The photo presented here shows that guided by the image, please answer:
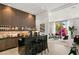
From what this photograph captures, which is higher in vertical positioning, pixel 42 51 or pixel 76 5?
pixel 76 5

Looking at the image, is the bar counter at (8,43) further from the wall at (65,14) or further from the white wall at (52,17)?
the wall at (65,14)

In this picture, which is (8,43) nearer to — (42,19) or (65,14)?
(42,19)

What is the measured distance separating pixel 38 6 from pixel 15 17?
17.6 inches

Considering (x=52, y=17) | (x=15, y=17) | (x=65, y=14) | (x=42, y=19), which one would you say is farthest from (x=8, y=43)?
(x=65, y=14)

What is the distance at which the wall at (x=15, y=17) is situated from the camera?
1.93 meters

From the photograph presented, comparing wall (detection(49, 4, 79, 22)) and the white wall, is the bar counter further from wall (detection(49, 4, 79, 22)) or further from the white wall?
wall (detection(49, 4, 79, 22))

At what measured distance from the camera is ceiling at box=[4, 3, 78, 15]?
2.00m

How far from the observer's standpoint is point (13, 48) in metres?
1.94

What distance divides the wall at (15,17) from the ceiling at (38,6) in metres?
0.07

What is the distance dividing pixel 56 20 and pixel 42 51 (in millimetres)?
613

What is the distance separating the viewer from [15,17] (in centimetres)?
202
